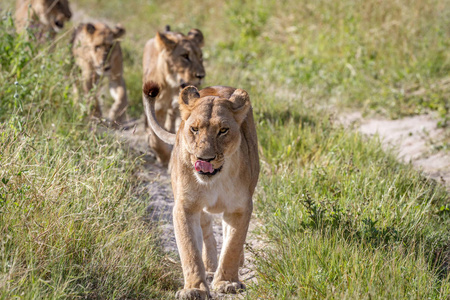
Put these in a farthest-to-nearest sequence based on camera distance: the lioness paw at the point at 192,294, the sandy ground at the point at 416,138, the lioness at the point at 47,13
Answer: the lioness at the point at 47,13, the sandy ground at the point at 416,138, the lioness paw at the point at 192,294

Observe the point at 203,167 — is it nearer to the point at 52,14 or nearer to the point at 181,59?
the point at 181,59

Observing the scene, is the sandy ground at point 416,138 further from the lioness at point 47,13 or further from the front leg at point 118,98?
the lioness at point 47,13

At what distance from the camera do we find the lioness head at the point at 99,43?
7.21 m

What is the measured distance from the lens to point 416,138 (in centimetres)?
659

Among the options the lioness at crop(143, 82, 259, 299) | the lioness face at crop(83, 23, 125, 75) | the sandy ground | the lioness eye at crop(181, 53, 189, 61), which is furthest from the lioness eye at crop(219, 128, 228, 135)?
the lioness face at crop(83, 23, 125, 75)

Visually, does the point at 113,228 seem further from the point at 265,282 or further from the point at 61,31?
the point at 61,31

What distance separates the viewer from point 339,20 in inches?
370

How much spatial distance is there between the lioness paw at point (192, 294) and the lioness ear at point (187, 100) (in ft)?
3.35

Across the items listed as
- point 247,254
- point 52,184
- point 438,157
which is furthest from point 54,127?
point 438,157

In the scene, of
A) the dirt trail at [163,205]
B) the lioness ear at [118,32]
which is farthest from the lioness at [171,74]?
the lioness ear at [118,32]

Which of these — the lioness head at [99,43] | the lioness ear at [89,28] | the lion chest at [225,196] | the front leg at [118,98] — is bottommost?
the front leg at [118,98]

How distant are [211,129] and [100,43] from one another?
4.10 meters

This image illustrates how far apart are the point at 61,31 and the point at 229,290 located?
5948mm

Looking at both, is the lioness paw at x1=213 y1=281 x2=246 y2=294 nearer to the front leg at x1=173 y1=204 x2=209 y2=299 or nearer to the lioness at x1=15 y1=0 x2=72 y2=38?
the front leg at x1=173 y1=204 x2=209 y2=299
